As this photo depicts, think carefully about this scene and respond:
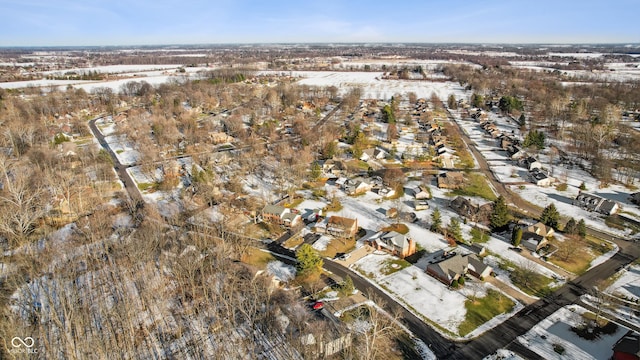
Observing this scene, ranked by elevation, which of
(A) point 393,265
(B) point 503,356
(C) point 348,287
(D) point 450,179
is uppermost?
(D) point 450,179

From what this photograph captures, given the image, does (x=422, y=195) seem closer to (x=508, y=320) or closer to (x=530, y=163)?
(x=508, y=320)

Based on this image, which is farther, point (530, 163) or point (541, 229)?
point (530, 163)

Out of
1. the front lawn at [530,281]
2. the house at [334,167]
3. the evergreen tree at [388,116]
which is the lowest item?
the front lawn at [530,281]

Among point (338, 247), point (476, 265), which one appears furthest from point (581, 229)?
point (338, 247)

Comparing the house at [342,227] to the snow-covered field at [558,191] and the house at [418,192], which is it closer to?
the house at [418,192]

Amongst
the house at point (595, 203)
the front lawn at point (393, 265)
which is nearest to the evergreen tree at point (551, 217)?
the house at point (595, 203)

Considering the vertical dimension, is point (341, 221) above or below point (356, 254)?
above

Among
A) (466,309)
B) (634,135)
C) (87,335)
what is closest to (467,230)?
(466,309)
